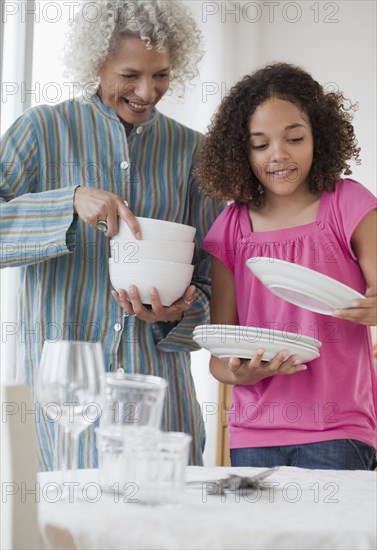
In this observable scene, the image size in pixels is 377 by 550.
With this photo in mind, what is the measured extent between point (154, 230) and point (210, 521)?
2.58ft

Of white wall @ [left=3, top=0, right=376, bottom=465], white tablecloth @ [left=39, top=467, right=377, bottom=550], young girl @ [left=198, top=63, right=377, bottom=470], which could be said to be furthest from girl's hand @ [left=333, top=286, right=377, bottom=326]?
white wall @ [left=3, top=0, right=376, bottom=465]

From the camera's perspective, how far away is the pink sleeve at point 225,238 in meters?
1.80

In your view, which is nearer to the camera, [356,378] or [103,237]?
[356,378]

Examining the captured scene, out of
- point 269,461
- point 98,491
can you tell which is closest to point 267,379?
point 269,461

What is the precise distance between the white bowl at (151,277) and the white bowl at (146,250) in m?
0.01

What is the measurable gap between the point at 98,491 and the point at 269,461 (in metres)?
0.56

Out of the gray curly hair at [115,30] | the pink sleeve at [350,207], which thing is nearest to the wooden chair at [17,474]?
the pink sleeve at [350,207]

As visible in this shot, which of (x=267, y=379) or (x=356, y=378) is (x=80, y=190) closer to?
(x=267, y=379)

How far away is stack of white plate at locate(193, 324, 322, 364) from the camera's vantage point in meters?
1.48

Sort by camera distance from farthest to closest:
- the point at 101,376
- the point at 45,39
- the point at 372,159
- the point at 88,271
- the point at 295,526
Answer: the point at 372,159, the point at 45,39, the point at 88,271, the point at 101,376, the point at 295,526

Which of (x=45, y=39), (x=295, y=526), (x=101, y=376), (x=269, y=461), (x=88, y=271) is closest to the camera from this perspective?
(x=295, y=526)

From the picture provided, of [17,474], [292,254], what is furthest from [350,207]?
[17,474]

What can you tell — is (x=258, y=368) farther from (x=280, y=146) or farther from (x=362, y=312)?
(x=280, y=146)

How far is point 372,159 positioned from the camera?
430cm
